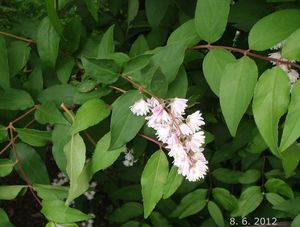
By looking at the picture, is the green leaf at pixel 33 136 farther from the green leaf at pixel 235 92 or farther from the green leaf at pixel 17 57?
the green leaf at pixel 235 92

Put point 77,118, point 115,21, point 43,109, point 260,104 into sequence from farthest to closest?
point 115,21
point 43,109
point 77,118
point 260,104

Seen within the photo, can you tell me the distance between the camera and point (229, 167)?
73.6 inches

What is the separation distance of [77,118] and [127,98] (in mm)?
128

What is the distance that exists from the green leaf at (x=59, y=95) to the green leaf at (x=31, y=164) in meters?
0.14

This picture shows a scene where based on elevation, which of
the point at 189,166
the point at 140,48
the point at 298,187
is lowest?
the point at 298,187

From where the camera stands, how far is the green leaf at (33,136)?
1130mm

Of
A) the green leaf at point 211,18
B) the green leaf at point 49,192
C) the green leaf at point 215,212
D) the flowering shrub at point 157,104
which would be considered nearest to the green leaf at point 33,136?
the flowering shrub at point 157,104

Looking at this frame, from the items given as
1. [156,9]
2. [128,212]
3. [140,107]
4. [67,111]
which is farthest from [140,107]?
[128,212]

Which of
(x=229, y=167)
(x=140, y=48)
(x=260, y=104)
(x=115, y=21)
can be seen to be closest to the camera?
(x=260, y=104)

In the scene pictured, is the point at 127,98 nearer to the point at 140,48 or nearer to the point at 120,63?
the point at 120,63

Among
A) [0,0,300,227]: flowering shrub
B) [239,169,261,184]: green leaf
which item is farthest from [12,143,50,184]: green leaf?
[239,169,261,184]: green leaf

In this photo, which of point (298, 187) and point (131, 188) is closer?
point (131, 188)

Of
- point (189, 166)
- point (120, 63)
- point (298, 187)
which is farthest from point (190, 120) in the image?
point (298, 187)

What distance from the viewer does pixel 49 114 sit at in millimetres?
1133
